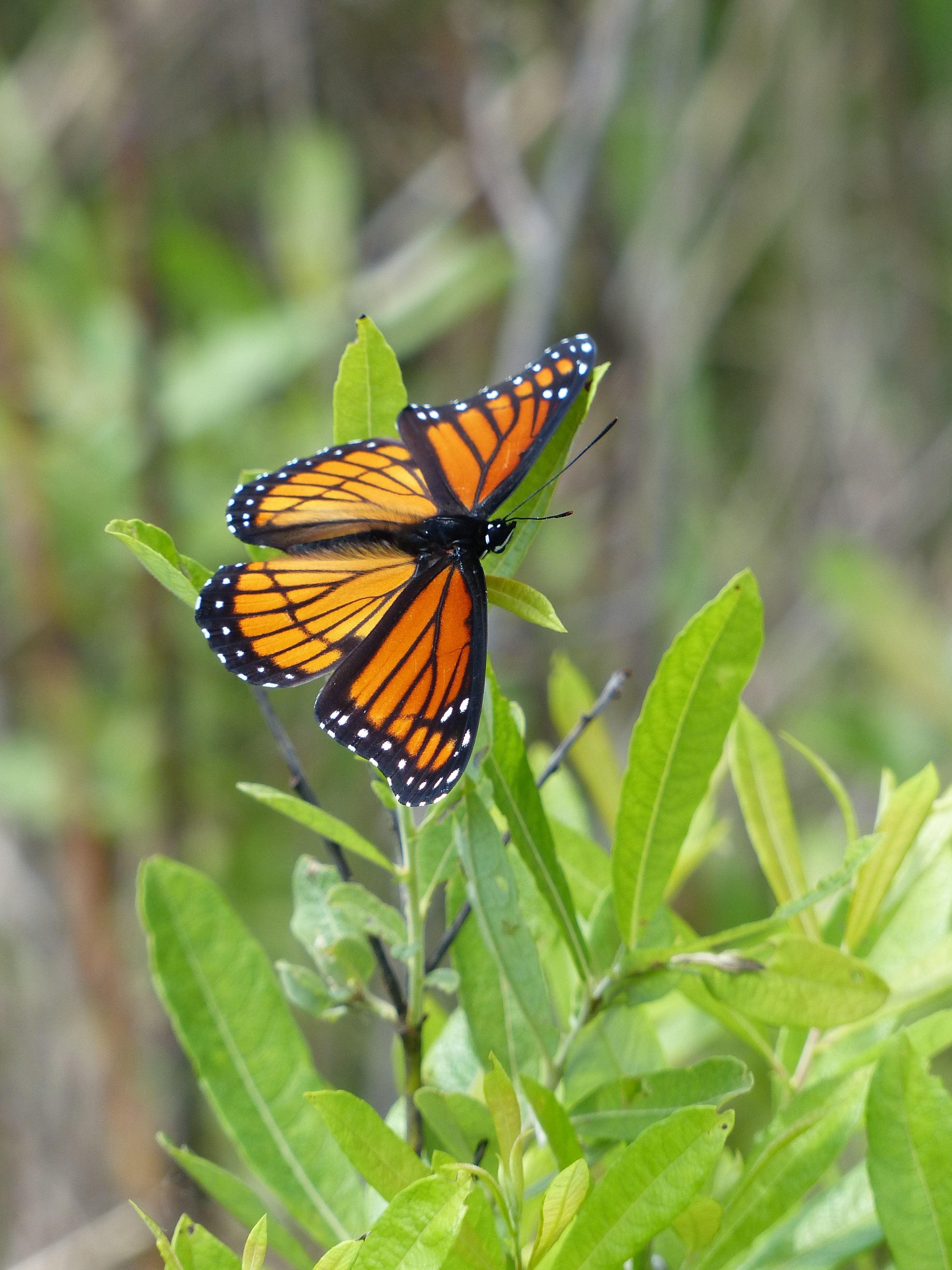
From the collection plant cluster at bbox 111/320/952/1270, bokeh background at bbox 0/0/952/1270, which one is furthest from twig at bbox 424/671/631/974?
bokeh background at bbox 0/0/952/1270

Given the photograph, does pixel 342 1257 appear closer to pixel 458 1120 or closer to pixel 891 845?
pixel 458 1120

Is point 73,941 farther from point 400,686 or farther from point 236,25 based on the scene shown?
point 236,25

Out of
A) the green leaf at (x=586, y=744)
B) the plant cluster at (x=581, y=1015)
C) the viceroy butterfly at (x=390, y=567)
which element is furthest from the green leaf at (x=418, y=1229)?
the green leaf at (x=586, y=744)

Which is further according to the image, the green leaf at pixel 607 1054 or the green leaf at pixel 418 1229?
the green leaf at pixel 607 1054

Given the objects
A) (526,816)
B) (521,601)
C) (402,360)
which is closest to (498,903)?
(526,816)

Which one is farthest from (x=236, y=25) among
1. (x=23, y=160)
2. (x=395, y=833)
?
(x=395, y=833)

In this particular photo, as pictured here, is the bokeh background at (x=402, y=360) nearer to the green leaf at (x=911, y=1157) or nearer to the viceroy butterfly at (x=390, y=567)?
the viceroy butterfly at (x=390, y=567)

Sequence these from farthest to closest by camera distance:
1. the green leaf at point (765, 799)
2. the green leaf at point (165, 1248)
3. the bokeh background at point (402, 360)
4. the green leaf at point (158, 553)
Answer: the bokeh background at point (402, 360) < the green leaf at point (765, 799) < the green leaf at point (158, 553) < the green leaf at point (165, 1248)
